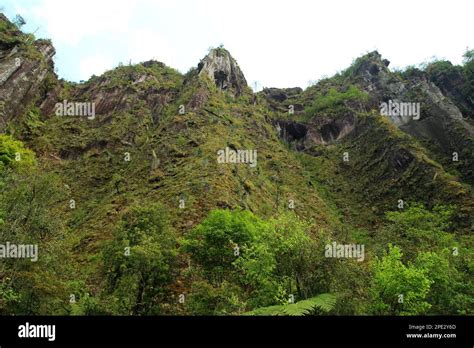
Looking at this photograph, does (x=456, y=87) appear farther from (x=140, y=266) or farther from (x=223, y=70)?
(x=140, y=266)

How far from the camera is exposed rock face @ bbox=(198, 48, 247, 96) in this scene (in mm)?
99312

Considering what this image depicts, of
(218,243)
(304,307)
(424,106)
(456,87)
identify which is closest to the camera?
(304,307)

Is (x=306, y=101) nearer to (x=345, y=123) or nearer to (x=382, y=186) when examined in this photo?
(x=345, y=123)

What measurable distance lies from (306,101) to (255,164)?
2618 inches

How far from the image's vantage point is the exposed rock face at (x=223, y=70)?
99312 millimetres

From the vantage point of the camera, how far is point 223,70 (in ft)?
336

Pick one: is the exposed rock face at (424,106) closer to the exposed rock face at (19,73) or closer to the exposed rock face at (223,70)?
the exposed rock face at (223,70)

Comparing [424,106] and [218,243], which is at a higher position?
[424,106]

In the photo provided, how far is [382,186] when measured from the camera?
76875 millimetres

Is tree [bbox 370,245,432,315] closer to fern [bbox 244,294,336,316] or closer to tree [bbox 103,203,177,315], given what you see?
fern [bbox 244,294,336,316]

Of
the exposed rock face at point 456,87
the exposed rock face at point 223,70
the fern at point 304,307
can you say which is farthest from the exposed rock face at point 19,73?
the exposed rock face at point 456,87

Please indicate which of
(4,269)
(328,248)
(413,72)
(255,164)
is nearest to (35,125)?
(255,164)

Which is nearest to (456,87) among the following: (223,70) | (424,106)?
(424,106)

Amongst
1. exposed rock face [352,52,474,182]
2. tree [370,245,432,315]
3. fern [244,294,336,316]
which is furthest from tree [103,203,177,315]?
exposed rock face [352,52,474,182]
